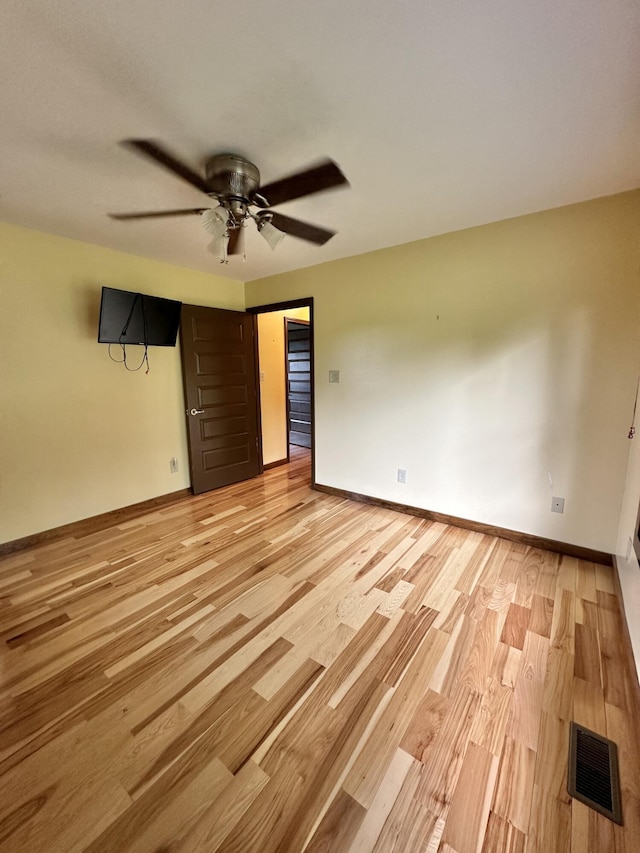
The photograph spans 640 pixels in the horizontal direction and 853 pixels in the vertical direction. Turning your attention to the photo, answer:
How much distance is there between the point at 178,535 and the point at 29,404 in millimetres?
1534

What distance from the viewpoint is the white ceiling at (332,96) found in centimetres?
102

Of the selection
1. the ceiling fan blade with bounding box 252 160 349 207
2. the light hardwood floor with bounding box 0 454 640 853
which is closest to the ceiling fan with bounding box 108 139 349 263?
the ceiling fan blade with bounding box 252 160 349 207

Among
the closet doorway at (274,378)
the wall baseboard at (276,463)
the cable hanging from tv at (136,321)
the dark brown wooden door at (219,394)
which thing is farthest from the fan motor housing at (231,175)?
the wall baseboard at (276,463)

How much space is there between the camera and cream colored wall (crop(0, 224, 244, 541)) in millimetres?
2479

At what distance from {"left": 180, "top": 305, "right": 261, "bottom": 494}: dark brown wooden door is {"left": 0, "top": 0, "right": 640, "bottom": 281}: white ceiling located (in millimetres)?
1518

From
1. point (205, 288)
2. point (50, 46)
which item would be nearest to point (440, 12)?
point (50, 46)

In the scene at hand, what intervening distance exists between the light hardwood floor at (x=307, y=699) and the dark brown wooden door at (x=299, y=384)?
3645 mm

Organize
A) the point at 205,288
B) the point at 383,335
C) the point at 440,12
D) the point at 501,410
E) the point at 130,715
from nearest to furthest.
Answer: the point at 440,12 → the point at 130,715 → the point at 501,410 → the point at 383,335 → the point at 205,288

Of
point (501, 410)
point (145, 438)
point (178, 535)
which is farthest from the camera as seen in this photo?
point (145, 438)

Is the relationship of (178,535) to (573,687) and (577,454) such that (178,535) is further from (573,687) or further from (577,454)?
(577,454)

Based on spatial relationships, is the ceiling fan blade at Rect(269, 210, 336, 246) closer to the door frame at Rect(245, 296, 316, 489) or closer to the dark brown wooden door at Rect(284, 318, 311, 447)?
the door frame at Rect(245, 296, 316, 489)

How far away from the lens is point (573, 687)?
143cm

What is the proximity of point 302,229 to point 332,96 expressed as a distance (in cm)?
119

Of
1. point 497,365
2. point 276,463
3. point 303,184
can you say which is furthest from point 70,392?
point 497,365
